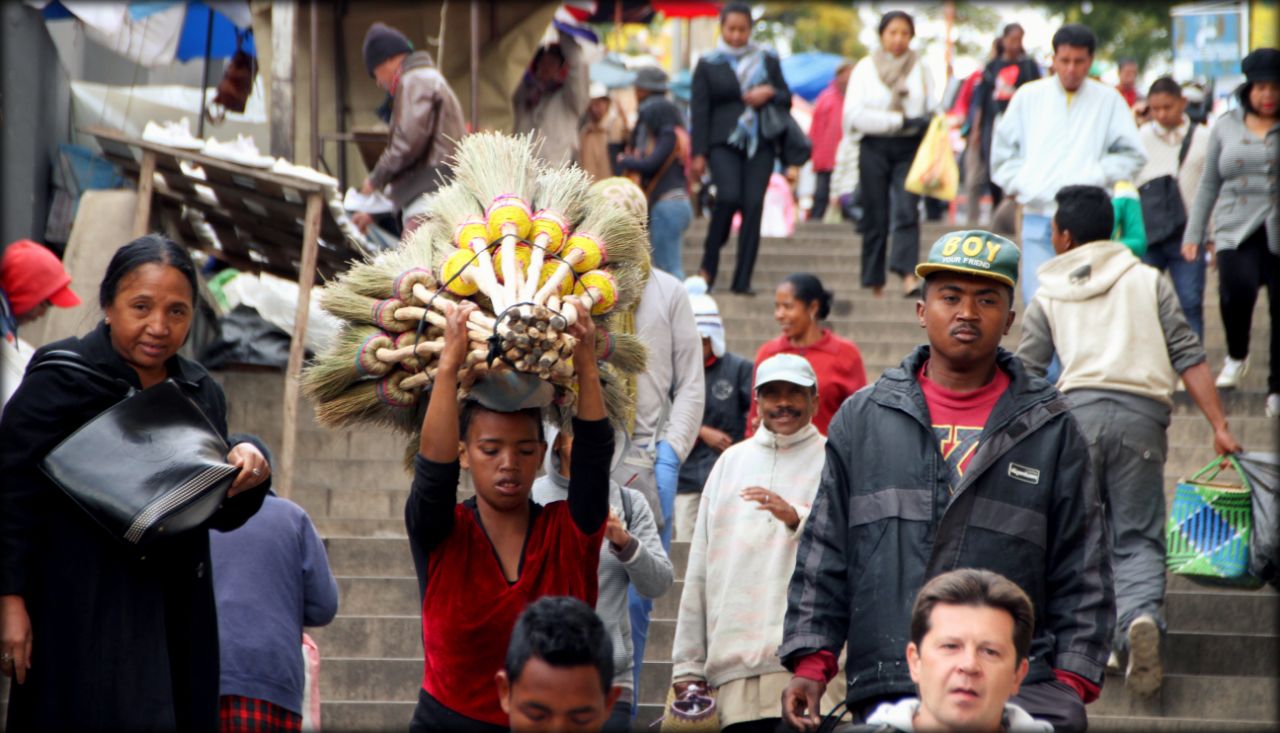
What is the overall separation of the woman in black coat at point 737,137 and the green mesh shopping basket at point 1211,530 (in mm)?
5415

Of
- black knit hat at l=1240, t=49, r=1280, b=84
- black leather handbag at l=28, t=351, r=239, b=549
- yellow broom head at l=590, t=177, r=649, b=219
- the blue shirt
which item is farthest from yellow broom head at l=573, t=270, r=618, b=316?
black knit hat at l=1240, t=49, r=1280, b=84

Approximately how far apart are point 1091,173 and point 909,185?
2.44 meters

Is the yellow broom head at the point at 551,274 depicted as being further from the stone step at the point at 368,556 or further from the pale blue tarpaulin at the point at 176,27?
the pale blue tarpaulin at the point at 176,27

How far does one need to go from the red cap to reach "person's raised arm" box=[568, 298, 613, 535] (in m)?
3.82

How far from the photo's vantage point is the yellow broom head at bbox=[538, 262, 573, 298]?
15.2ft

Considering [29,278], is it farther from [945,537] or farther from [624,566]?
[945,537]

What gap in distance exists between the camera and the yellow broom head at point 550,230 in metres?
4.74

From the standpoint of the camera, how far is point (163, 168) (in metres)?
9.09

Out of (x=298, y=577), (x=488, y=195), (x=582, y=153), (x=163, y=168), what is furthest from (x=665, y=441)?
(x=582, y=153)

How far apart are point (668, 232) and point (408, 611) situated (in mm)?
5073

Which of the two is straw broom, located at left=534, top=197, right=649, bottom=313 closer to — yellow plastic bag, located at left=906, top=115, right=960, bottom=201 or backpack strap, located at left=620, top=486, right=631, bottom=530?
backpack strap, located at left=620, top=486, right=631, bottom=530

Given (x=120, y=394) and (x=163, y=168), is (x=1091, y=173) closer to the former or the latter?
(x=163, y=168)

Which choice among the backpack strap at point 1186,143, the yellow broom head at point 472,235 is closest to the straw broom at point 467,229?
the yellow broom head at point 472,235

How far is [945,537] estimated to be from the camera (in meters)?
4.49
